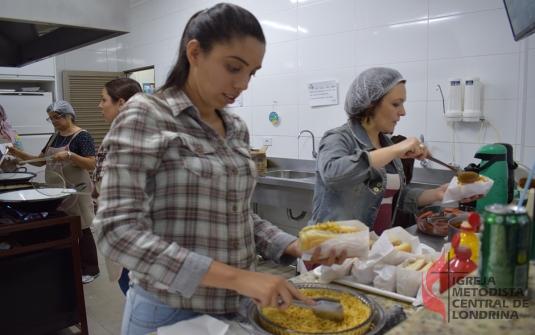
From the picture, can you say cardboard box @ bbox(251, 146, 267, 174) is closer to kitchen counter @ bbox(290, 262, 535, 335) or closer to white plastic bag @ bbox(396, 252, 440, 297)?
white plastic bag @ bbox(396, 252, 440, 297)

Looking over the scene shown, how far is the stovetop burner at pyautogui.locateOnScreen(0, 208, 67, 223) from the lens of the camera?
2.68 m

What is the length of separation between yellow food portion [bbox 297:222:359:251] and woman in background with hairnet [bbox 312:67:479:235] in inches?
20.7

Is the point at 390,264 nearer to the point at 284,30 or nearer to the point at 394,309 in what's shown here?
the point at 394,309

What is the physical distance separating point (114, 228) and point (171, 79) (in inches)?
17.6

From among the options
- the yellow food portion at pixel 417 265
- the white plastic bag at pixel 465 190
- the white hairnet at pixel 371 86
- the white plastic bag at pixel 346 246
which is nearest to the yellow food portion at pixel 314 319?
the white plastic bag at pixel 346 246

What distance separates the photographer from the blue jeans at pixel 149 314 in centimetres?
116

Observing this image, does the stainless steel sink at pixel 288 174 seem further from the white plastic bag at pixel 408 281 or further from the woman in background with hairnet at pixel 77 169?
the white plastic bag at pixel 408 281

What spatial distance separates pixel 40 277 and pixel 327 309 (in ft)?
7.54

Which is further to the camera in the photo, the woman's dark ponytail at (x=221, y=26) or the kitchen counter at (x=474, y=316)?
the woman's dark ponytail at (x=221, y=26)

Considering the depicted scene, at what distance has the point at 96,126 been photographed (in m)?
6.47

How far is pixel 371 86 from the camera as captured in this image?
2.05 meters

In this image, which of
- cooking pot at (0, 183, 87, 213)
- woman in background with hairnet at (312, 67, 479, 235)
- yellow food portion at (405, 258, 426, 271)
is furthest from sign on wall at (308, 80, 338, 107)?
yellow food portion at (405, 258, 426, 271)

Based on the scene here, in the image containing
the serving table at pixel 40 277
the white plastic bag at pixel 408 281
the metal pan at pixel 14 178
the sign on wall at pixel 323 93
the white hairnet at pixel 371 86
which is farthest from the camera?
the sign on wall at pixel 323 93

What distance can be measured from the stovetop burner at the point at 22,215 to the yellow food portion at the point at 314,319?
2123mm
